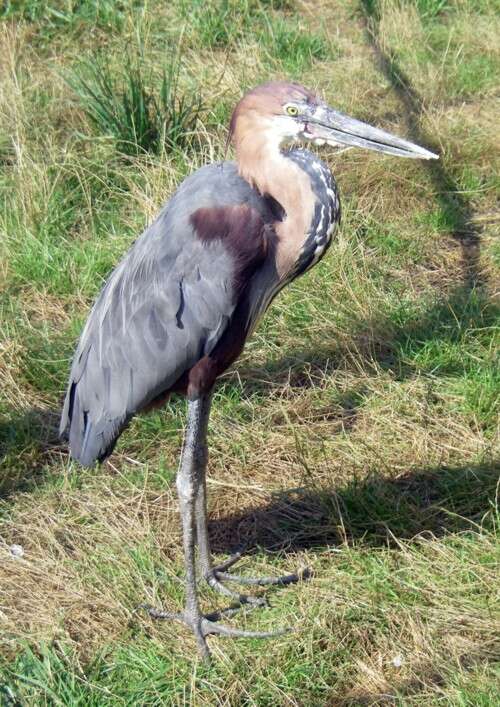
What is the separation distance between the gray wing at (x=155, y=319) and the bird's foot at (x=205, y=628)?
1.95 feet

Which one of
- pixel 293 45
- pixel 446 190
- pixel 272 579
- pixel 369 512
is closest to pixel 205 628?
pixel 272 579

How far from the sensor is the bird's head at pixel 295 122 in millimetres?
3154

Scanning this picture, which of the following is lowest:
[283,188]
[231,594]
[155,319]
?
[231,594]

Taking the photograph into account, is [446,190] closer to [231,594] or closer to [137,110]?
[137,110]

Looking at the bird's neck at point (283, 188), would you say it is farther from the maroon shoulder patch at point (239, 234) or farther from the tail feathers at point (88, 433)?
the tail feathers at point (88, 433)

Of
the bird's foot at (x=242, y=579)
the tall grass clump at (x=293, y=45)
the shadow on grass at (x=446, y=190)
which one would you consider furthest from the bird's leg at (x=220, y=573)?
the tall grass clump at (x=293, y=45)

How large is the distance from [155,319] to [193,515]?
69 cm

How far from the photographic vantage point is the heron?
10.2 ft

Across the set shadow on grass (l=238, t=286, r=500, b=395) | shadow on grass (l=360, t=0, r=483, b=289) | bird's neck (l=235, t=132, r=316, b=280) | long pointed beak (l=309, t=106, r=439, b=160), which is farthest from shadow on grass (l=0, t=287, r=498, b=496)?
long pointed beak (l=309, t=106, r=439, b=160)

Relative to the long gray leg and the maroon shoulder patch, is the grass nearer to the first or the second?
the long gray leg

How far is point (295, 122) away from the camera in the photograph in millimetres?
3174

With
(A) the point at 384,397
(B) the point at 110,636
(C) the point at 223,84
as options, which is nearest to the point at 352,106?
(C) the point at 223,84

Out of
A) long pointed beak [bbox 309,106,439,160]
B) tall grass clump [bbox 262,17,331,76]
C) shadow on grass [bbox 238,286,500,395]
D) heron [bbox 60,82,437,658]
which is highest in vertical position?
long pointed beak [bbox 309,106,439,160]

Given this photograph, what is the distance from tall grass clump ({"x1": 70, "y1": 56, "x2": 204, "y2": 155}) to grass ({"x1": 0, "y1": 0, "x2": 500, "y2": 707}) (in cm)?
2
